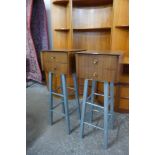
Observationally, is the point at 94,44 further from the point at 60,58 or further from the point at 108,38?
the point at 60,58

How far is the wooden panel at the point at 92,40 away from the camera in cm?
282

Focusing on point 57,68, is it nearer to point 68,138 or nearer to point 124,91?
point 68,138

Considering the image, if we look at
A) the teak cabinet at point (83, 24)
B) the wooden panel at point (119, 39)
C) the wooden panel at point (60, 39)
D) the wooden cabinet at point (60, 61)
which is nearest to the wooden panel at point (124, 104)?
the wooden panel at point (119, 39)

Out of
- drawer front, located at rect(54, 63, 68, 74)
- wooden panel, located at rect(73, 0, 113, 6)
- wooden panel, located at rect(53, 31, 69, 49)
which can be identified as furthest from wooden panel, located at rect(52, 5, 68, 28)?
drawer front, located at rect(54, 63, 68, 74)

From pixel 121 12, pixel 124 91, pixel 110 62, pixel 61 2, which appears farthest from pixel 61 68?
pixel 61 2

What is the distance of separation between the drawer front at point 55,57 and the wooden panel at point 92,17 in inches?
47.0

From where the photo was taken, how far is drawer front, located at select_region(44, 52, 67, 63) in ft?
5.71

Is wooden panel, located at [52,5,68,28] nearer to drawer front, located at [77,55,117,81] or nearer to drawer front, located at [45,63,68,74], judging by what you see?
drawer front, located at [45,63,68,74]

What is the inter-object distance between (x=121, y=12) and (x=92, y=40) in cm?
73

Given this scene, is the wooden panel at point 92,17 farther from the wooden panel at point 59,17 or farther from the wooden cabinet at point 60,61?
the wooden cabinet at point 60,61

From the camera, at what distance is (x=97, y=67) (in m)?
1.54

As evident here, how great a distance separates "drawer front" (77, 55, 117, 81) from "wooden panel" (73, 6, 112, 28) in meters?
1.37
